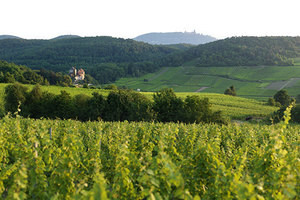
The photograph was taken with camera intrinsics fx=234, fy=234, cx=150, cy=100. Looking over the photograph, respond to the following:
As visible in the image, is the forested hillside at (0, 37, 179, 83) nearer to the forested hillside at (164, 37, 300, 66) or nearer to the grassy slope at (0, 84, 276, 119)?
the forested hillside at (164, 37, 300, 66)

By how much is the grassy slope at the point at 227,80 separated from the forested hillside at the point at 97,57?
33.9 ft

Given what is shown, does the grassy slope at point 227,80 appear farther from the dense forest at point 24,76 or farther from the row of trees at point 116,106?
the row of trees at point 116,106

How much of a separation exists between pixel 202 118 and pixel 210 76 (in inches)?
2957

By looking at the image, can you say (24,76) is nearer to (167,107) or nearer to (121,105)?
(121,105)

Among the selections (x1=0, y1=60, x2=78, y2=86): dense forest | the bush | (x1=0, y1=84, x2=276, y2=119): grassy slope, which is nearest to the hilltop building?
(x1=0, y1=60, x2=78, y2=86): dense forest

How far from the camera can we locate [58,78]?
8200 cm

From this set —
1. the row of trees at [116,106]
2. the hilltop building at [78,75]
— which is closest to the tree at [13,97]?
the row of trees at [116,106]

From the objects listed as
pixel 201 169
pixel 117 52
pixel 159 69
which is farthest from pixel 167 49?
pixel 201 169

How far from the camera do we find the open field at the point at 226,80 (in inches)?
3095

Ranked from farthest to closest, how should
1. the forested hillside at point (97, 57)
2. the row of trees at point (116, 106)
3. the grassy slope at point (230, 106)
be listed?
the forested hillside at point (97, 57) → the grassy slope at point (230, 106) → the row of trees at point (116, 106)

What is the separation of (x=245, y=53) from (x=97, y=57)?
101m

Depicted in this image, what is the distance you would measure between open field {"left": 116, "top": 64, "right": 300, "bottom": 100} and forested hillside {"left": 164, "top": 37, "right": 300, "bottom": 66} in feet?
19.3

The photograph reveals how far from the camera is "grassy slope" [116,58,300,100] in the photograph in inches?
3100

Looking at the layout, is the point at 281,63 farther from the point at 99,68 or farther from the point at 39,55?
the point at 39,55
